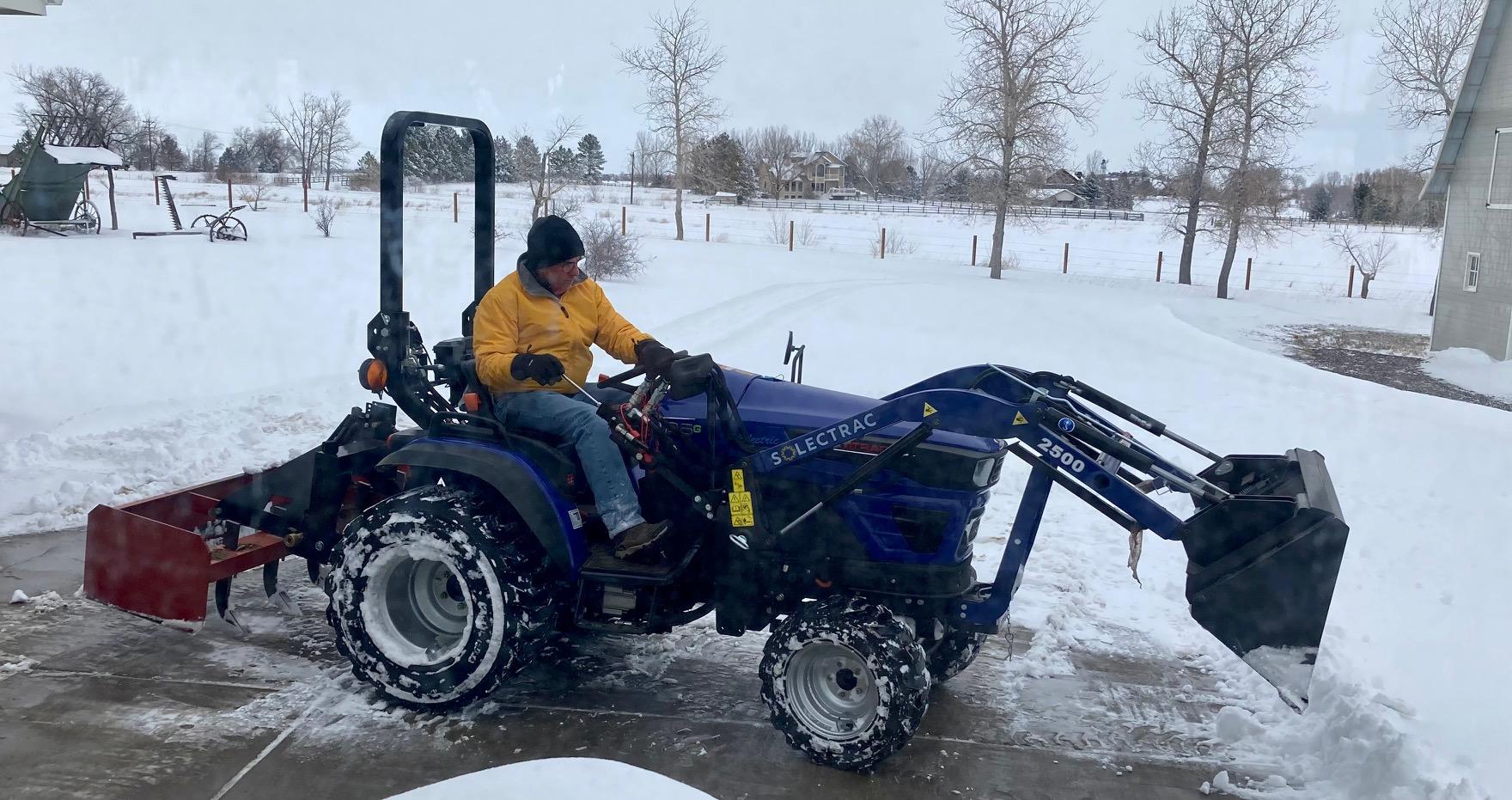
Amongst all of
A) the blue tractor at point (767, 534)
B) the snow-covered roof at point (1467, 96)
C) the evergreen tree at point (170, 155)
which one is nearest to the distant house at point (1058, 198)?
the snow-covered roof at point (1467, 96)

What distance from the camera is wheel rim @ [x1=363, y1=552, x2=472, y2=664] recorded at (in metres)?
4.11

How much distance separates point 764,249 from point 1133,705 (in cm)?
2288

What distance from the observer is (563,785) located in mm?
2580

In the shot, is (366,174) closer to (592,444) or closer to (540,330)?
(540,330)

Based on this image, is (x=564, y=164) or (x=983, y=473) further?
(x=564, y=164)

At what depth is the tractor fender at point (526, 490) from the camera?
3.97 m

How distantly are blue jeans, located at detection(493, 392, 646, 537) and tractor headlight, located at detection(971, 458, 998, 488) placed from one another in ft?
3.86

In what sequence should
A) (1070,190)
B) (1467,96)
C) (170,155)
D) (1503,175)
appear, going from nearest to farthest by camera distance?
(1503,175) < (1467,96) < (170,155) < (1070,190)

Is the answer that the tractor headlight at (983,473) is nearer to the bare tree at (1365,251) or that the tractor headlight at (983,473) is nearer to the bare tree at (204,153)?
the bare tree at (204,153)

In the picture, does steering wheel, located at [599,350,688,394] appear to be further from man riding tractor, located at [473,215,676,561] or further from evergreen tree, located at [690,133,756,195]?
evergreen tree, located at [690,133,756,195]

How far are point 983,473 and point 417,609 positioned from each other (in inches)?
86.7

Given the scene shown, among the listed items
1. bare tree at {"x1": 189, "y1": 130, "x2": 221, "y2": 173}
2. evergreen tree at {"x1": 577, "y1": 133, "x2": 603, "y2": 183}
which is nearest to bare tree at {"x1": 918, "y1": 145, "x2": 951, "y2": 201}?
evergreen tree at {"x1": 577, "y1": 133, "x2": 603, "y2": 183}

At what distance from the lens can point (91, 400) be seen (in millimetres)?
8250

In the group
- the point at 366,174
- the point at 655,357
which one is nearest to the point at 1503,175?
the point at 366,174
